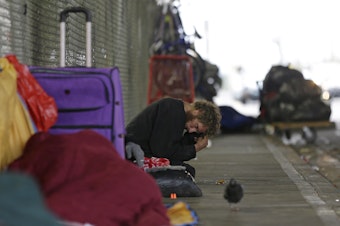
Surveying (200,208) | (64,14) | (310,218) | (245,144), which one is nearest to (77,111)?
(64,14)

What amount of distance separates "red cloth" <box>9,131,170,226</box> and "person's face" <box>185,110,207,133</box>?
2.13 m

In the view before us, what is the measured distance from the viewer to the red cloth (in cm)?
451

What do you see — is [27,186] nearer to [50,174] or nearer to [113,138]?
[50,174]

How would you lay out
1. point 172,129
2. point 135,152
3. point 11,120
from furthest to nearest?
point 172,129 < point 135,152 < point 11,120

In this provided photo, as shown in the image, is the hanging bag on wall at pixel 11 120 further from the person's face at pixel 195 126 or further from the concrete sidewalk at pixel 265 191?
the person's face at pixel 195 126

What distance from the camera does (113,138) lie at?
18.9ft

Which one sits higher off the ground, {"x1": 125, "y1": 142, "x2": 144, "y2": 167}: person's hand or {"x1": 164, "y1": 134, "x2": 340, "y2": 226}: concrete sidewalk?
{"x1": 125, "y1": 142, "x2": 144, "y2": 167}: person's hand

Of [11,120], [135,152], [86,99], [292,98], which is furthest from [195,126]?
[292,98]

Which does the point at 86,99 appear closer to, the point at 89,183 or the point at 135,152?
the point at 89,183

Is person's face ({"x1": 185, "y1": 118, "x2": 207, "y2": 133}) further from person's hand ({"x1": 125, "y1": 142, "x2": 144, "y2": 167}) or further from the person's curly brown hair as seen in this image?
person's hand ({"x1": 125, "y1": 142, "x2": 144, "y2": 167})

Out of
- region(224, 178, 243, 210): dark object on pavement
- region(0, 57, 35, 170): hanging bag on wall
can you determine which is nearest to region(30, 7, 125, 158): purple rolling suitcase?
region(0, 57, 35, 170): hanging bag on wall

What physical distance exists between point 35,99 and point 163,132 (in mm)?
1999

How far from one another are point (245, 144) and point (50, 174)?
33.0ft

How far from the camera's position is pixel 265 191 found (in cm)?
750
